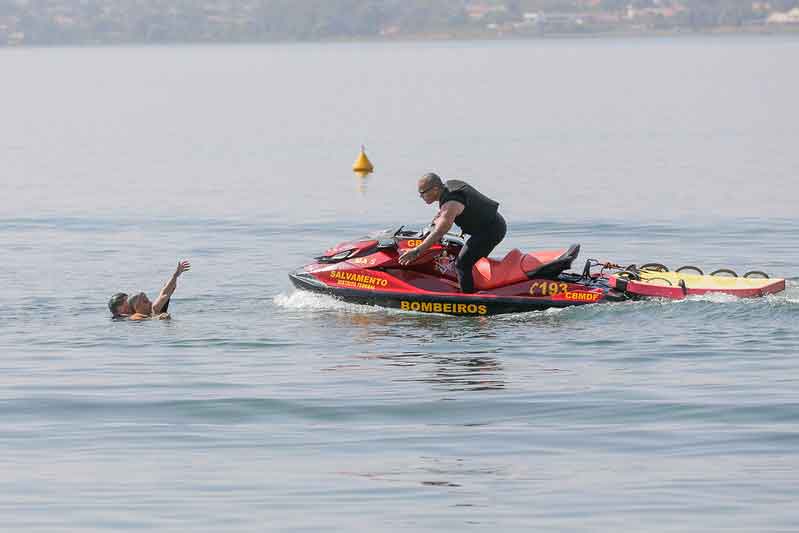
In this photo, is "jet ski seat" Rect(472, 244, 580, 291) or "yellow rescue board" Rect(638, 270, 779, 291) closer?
"yellow rescue board" Rect(638, 270, 779, 291)

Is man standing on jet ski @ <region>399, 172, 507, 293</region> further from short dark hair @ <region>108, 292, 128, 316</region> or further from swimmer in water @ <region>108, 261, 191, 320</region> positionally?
short dark hair @ <region>108, 292, 128, 316</region>

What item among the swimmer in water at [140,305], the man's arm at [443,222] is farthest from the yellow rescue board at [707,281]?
the swimmer in water at [140,305]

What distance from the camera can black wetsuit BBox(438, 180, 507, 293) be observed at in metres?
19.4

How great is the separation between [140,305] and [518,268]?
470 cm

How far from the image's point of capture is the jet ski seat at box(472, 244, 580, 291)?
1953 centimetres

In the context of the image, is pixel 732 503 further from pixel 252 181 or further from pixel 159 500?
pixel 252 181

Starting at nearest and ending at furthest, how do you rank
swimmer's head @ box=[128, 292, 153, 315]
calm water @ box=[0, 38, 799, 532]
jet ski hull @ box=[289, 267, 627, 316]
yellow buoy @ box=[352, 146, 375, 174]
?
calm water @ box=[0, 38, 799, 532], jet ski hull @ box=[289, 267, 627, 316], swimmer's head @ box=[128, 292, 153, 315], yellow buoy @ box=[352, 146, 375, 174]

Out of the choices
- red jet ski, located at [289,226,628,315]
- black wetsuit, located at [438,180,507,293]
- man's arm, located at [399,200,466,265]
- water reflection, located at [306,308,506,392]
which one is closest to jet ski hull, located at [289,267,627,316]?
red jet ski, located at [289,226,628,315]

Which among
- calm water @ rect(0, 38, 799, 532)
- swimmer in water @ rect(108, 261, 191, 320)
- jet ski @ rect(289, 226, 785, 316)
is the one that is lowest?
calm water @ rect(0, 38, 799, 532)

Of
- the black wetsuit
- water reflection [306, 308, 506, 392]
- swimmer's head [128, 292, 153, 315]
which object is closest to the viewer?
water reflection [306, 308, 506, 392]

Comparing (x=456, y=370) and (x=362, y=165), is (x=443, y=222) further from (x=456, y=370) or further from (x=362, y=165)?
(x=362, y=165)

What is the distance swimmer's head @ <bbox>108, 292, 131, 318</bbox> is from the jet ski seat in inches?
170

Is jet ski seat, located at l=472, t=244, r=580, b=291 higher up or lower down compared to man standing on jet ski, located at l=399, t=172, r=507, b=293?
lower down

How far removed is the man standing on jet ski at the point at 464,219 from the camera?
62.9ft
